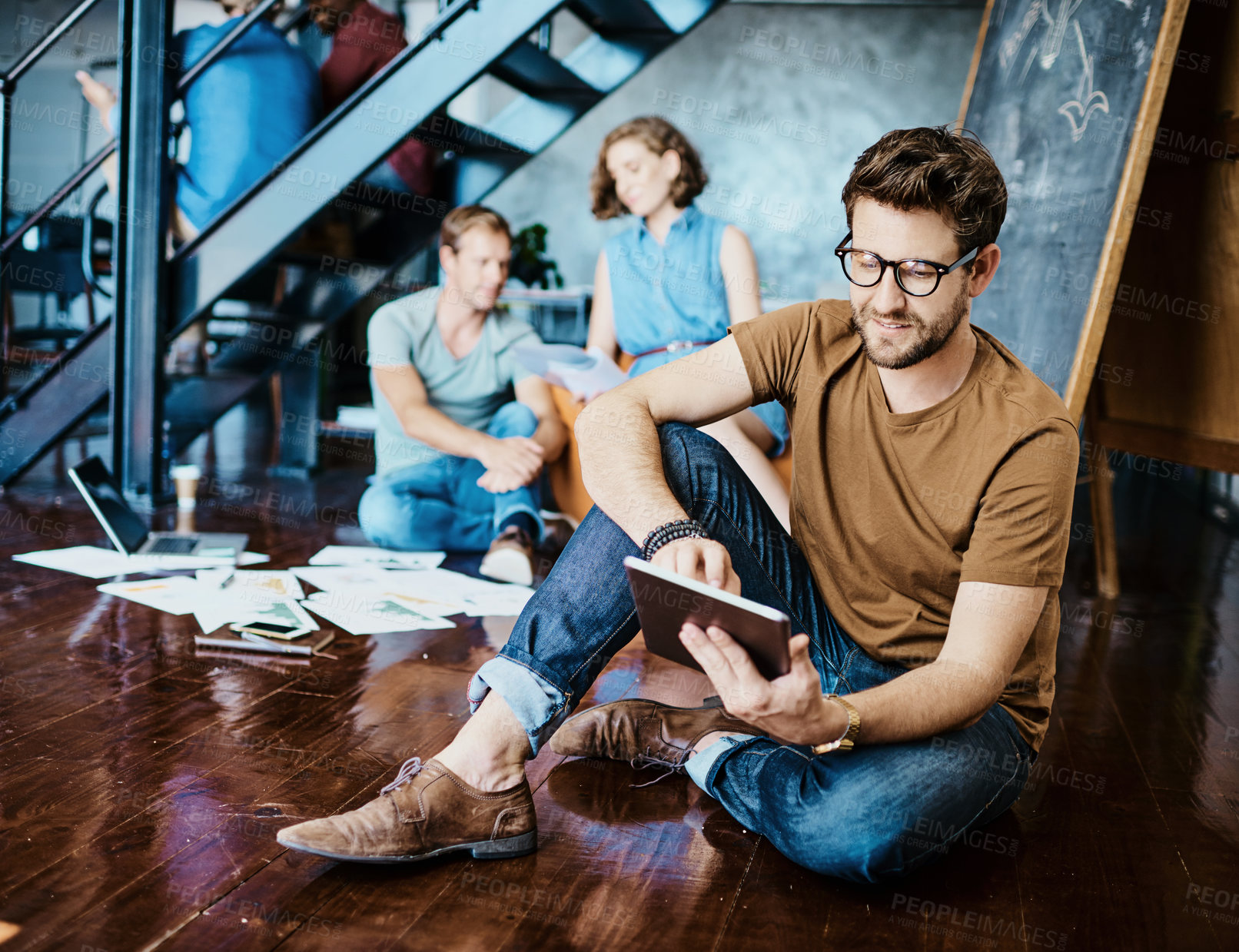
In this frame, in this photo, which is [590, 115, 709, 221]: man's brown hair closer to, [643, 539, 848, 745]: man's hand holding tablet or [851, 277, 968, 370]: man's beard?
[851, 277, 968, 370]: man's beard

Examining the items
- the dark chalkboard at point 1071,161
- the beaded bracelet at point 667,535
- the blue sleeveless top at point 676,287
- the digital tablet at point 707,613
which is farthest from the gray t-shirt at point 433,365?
the digital tablet at point 707,613

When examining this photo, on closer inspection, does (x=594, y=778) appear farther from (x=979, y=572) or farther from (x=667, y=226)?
(x=667, y=226)

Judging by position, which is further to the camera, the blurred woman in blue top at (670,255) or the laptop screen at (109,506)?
the blurred woman in blue top at (670,255)

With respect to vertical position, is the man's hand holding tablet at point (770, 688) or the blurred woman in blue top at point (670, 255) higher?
the blurred woman in blue top at point (670, 255)

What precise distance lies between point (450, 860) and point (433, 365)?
194 centimetres

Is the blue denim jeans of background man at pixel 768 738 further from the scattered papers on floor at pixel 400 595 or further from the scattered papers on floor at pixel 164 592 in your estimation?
the scattered papers on floor at pixel 164 592

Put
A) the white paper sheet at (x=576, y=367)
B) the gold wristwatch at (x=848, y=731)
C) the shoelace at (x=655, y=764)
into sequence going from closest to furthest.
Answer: the gold wristwatch at (x=848, y=731) < the shoelace at (x=655, y=764) < the white paper sheet at (x=576, y=367)

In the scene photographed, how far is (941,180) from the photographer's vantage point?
1.22 m

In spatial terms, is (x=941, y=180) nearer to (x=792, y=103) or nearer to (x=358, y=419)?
(x=358, y=419)

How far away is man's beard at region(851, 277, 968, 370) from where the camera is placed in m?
1.26

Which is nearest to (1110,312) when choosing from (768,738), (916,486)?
(916,486)

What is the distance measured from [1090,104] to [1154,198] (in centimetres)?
32

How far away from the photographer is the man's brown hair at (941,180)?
1.22 m

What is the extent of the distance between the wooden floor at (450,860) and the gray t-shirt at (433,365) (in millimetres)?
959
